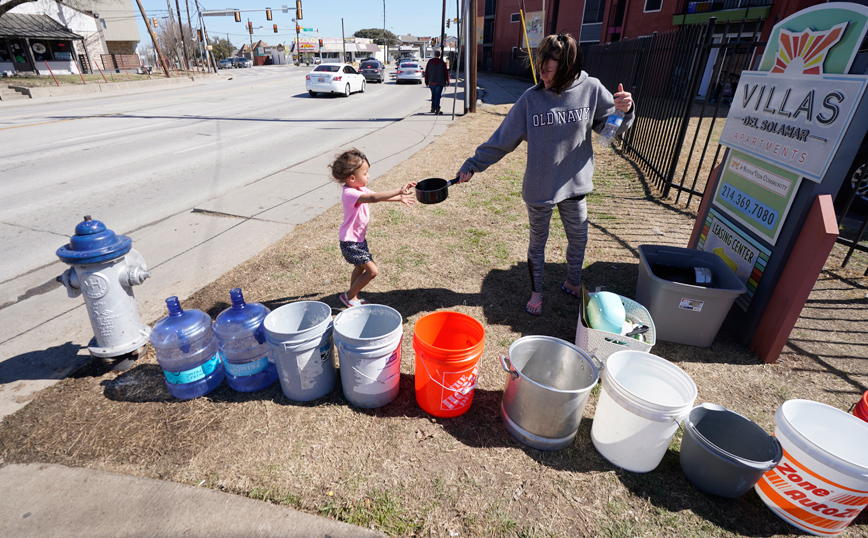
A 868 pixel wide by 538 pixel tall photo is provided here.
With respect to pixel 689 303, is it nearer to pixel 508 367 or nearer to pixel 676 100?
pixel 508 367

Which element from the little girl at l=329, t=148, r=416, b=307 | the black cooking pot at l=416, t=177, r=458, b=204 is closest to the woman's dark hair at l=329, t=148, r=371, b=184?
the little girl at l=329, t=148, r=416, b=307

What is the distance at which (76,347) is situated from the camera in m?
3.37

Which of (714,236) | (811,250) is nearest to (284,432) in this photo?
(811,250)

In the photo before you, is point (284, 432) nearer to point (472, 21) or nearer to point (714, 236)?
point (714, 236)

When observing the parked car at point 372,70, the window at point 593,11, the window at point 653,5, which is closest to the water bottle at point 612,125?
the window at point 653,5

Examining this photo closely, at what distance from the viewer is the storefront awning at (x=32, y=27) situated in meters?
30.9

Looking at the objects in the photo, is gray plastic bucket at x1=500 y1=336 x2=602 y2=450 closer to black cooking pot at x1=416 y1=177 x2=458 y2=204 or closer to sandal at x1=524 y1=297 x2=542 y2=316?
sandal at x1=524 y1=297 x2=542 y2=316

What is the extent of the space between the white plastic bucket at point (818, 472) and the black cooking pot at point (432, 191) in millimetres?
2445

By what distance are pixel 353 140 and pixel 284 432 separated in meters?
9.88

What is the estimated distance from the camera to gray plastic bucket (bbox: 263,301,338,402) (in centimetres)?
→ 261

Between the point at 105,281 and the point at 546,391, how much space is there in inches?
112

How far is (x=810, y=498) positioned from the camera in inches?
81.0

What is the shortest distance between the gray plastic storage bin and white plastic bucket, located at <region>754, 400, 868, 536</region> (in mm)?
1032

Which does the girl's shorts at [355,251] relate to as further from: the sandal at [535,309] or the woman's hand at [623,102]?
the woman's hand at [623,102]
